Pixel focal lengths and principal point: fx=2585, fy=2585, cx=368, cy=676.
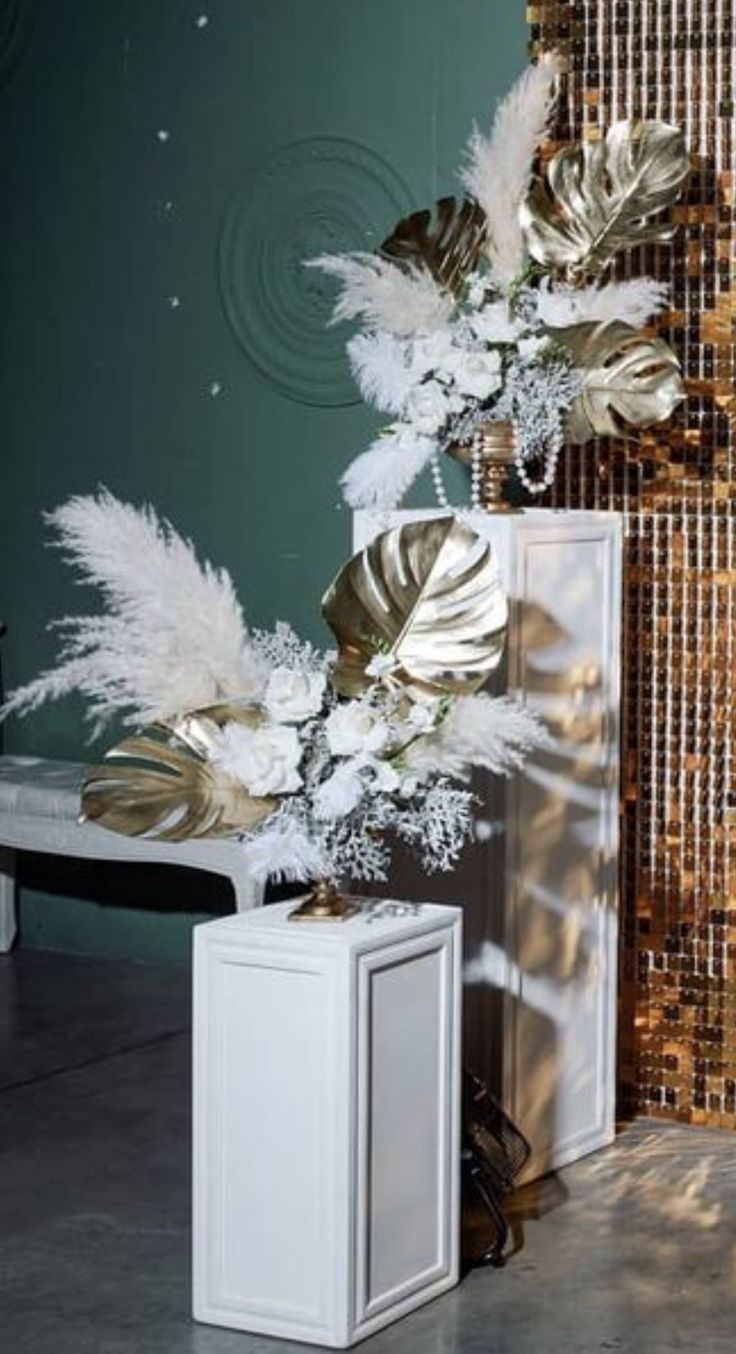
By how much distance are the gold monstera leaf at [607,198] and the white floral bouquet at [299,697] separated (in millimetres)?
968

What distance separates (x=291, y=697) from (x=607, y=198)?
138 cm

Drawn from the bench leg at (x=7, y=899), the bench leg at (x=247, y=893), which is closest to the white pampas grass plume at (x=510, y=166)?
the bench leg at (x=247, y=893)

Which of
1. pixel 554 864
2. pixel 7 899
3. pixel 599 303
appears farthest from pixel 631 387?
pixel 7 899

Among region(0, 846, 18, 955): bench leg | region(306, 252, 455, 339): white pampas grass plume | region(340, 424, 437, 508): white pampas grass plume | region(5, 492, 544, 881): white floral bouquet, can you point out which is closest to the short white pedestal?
region(5, 492, 544, 881): white floral bouquet

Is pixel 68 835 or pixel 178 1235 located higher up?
pixel 68 835

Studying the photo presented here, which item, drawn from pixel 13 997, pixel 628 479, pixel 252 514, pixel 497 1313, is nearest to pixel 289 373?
pixel 252 514

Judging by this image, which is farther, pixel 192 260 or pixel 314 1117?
pixel 192 260

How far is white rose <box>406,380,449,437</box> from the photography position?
14.6 feet

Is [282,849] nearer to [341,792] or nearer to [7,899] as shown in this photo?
[341,792]

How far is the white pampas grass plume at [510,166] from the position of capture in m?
4.51

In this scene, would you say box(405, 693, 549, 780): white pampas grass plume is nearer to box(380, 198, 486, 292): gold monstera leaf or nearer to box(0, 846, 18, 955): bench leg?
box(380, 198, 486, 292): gold monstera leaf

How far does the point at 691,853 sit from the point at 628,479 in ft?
2.42

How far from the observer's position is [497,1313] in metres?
3.94

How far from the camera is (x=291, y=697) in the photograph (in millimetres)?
3725
